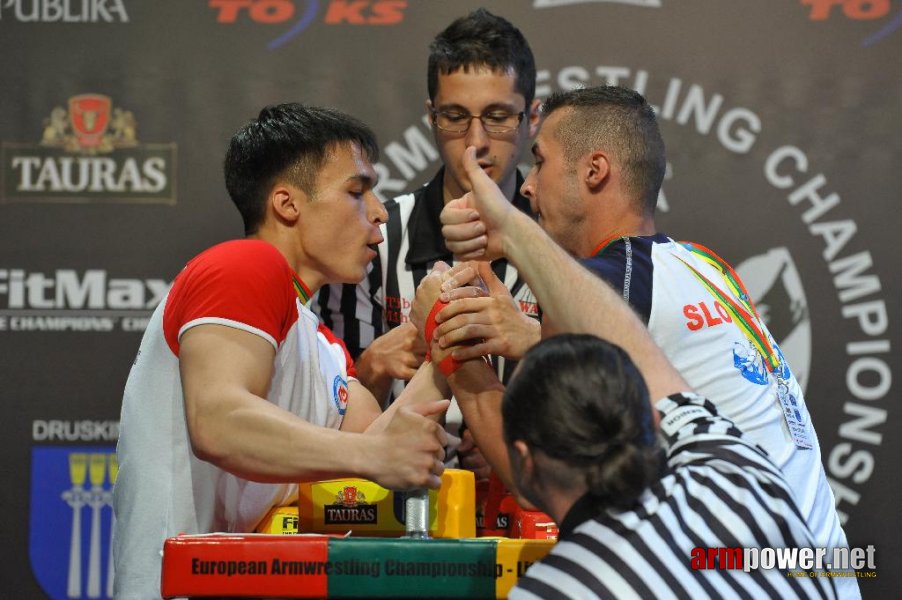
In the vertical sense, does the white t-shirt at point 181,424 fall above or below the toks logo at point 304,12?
below

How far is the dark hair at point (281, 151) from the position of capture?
2436 millimetres

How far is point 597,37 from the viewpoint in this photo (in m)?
3.36

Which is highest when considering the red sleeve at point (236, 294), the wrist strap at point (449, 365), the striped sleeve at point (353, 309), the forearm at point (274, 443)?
the striped sleeve at point (353, 309)

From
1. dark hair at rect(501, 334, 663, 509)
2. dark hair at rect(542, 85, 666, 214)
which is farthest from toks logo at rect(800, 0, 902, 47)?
dark hair at rect(501, 334, 663, 509)

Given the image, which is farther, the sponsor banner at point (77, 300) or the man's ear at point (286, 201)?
the sponsor banner at point (77, 300)

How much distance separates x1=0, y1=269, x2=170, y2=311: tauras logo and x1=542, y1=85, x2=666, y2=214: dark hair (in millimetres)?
1501

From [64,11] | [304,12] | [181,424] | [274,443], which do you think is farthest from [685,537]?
[64,11]

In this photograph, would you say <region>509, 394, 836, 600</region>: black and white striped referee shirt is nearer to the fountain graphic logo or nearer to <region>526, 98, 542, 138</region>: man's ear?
<region>526, 98, 542, 138</region>: man's ear

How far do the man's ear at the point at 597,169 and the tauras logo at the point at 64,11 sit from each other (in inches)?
67.9

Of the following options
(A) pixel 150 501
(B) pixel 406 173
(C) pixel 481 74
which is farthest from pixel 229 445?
(B) pixel 406 173

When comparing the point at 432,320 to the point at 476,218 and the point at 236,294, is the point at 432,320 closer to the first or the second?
the point at 476,218

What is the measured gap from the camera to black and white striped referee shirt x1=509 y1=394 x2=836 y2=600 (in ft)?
4.25
